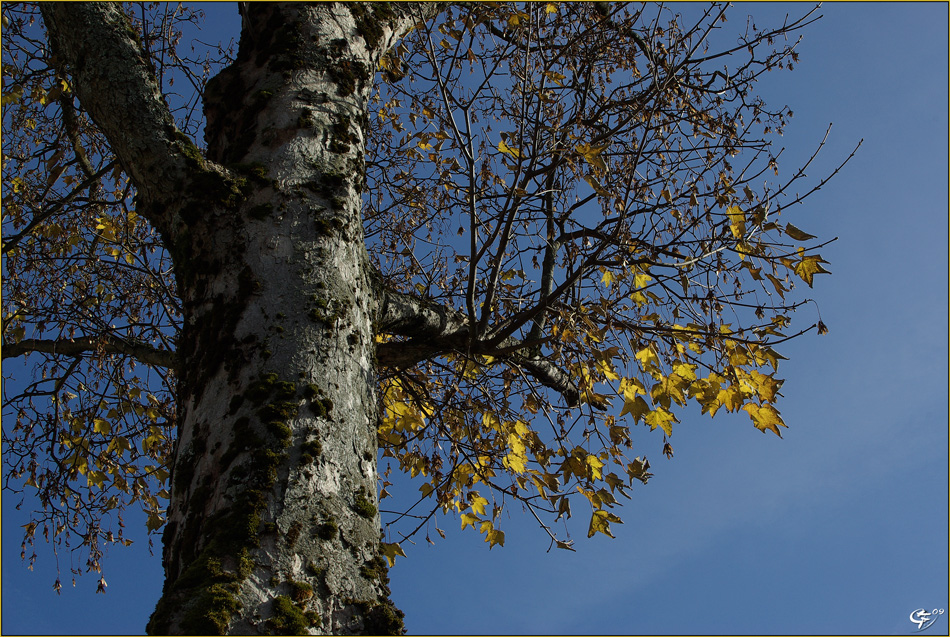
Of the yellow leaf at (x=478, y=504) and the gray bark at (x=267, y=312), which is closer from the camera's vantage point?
the gray bark at (x=267, y=312)

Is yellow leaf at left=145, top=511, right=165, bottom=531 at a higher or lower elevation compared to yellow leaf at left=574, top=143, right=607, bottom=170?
lower

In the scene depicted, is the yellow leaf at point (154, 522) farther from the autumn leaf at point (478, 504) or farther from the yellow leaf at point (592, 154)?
the yellow leaf at point (592, 154)

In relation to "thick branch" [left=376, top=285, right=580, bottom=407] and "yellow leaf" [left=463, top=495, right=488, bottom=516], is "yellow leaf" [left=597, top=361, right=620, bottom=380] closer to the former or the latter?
"thick branch" [left=376, top=285, right=580, bottom=407]

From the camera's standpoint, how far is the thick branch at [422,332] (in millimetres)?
3157

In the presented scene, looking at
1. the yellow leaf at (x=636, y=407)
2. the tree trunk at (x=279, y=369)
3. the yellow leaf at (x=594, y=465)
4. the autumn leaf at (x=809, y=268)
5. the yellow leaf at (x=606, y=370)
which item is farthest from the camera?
the yellow leaf at (x=606, y=370)

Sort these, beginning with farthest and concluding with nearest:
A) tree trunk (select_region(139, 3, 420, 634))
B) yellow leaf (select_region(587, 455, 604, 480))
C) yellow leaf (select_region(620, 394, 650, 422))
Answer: yellow leaf (select_region(587, 455, 604, 480)) → yellow leaf (select_region(620, 394, 650, 422)) → tree trunk (select_region(139, 3, 420, 634))

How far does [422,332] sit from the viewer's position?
347cm

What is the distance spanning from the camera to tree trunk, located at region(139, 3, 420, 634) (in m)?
1.60

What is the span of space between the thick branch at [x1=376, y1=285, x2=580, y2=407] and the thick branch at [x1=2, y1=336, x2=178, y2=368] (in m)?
1.28

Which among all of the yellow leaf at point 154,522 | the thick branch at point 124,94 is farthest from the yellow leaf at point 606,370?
the yellow leaf at point 154,522

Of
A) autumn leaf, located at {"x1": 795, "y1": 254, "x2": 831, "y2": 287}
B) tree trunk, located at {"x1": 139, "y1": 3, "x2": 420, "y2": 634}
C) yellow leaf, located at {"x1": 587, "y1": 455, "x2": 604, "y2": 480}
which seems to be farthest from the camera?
yellow leaf, located at {"x1": 587, "y1": 455, "x2": 604, "y2": 480}

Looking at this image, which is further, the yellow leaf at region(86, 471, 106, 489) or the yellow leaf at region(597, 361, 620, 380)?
the yellow leaf at region(86, 471, 106, 489)

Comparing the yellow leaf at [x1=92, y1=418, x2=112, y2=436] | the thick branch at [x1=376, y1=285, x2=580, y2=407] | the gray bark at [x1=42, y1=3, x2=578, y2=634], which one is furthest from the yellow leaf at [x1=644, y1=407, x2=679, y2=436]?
the yellow leaf at [x1=92, y1=418, x2=112, y2=436]

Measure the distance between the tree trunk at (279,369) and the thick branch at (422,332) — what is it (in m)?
0.59
